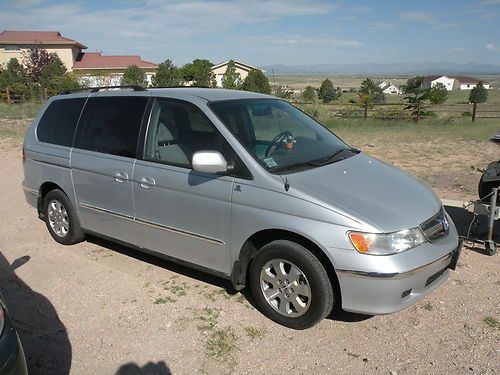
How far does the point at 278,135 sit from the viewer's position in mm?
4207

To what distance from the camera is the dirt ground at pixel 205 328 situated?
321 cm

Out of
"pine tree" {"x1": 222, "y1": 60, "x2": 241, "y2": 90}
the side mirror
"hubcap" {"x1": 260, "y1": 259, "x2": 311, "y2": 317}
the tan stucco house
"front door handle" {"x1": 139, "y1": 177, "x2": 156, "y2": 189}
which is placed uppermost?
the tan stucco house

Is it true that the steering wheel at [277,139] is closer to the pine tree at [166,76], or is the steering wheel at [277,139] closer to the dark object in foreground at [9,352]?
the dark object in foreground at [9,352]

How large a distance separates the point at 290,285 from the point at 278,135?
137 cm

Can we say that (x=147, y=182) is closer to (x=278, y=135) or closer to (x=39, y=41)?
(x=278, y=135)

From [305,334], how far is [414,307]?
101 centimetres

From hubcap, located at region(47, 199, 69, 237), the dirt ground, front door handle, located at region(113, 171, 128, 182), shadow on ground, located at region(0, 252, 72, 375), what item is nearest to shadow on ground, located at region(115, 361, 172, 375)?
the dirt ground

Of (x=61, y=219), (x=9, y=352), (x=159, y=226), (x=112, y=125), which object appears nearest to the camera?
(x=9, y=352)

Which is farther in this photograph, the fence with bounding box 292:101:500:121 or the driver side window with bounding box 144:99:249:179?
the fence with bounding box 292:101:500:121

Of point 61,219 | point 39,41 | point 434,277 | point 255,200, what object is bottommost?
point 61,219

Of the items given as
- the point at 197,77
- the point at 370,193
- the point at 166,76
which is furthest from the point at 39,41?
the point at 370,193

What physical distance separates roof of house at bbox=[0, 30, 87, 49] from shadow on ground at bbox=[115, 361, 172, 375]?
63.3 m

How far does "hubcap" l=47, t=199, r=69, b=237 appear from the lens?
5.29 m

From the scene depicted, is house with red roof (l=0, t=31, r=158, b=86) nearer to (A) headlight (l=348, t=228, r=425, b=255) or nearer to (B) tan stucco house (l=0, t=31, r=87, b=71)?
(B) tan stucco house (l=0, t=31, r=87, b=71)
